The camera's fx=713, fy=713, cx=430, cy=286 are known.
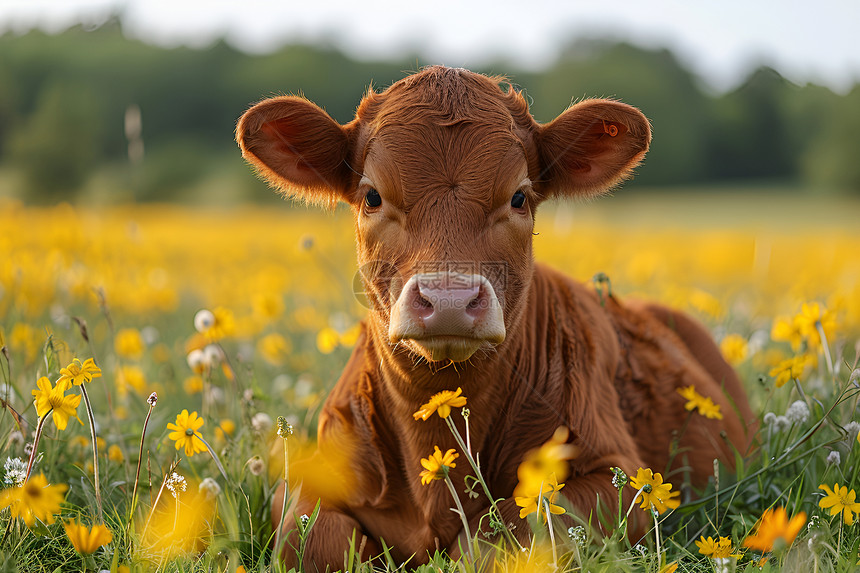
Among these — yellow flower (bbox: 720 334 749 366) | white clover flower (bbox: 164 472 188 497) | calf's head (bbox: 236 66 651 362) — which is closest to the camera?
calf's head (bbox: 236 66 651 362)

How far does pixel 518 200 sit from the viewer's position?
122 inches

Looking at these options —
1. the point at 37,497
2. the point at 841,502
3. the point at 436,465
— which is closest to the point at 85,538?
the point at 37,497

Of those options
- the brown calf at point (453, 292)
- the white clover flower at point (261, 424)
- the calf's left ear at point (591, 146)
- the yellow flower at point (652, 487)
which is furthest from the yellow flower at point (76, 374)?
the calf's left ear at point (591, 146)

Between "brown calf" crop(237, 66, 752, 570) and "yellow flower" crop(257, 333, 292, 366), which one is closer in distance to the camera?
"brown calf" crop(237, 66, 752, 570)

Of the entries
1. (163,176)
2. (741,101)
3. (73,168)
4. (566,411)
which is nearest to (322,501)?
(566,411)

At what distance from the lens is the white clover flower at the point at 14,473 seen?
8.71 ft

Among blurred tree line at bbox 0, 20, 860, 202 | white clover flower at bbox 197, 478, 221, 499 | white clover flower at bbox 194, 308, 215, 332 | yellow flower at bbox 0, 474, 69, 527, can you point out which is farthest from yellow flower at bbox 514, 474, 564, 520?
blurred tree line at bbox 0, 20, 860, 202

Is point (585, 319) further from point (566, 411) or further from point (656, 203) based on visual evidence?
point (656, 203)

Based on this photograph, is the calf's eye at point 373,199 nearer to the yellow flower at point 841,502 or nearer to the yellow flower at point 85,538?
the yellow flower at point 85,538

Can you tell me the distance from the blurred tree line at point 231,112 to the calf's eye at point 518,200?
37176mm

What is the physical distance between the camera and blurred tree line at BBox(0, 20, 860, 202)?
42531 millimetres

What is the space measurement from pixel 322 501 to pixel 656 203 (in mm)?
39813

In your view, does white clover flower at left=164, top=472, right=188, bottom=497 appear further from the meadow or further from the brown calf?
the brown calf

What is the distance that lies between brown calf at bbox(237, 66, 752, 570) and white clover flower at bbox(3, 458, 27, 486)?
97 centimetres
